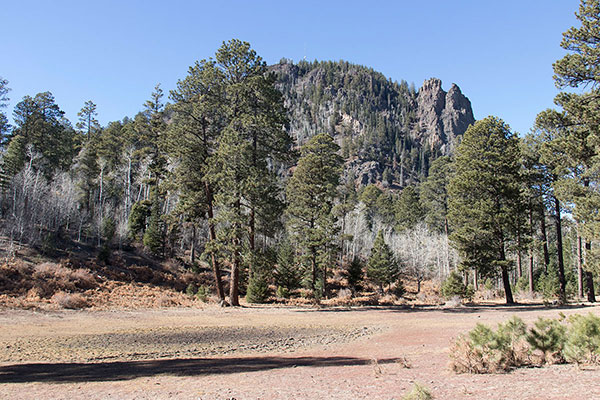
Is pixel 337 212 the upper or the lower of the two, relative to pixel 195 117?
lower

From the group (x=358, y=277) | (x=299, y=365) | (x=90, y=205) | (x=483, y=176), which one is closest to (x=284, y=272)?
(x=358, y=277)

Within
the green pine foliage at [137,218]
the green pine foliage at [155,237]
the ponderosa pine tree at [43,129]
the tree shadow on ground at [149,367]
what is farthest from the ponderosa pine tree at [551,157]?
the ponderosa pine tree at [43,129]

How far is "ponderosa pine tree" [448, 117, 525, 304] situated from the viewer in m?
23.4

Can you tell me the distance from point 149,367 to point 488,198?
2266 cm

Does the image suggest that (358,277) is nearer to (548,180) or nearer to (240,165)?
(548,180)

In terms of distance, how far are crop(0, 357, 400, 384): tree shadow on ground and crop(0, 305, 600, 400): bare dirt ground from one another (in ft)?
0.08

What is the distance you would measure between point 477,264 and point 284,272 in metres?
16.4

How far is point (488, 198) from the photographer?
24188 mm

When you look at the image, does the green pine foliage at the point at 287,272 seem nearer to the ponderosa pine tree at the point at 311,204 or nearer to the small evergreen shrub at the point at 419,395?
the ponderosa pine tree at the point at 311,204

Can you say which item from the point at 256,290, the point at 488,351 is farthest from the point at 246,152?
the point at 488,351

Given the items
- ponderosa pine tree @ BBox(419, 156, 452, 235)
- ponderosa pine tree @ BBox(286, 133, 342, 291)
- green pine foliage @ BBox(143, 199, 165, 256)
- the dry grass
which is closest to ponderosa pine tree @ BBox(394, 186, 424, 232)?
ponderosa pine tree @ BBox(419, 156, 452, 235)

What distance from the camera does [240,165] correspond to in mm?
21891

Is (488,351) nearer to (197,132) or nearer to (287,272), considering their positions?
(197,132)

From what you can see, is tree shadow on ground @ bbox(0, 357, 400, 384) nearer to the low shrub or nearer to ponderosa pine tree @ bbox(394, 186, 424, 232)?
the low shrub
